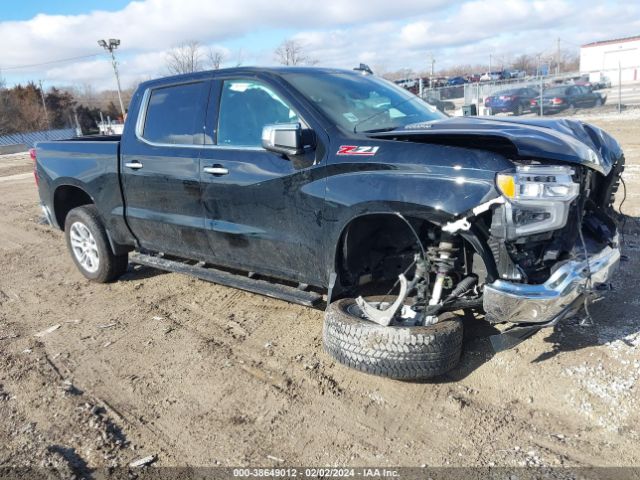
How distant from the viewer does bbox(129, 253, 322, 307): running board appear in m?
3.97

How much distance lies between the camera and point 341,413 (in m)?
3.25

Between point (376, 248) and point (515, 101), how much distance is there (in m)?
22.6

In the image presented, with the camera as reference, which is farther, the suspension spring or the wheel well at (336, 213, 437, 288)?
the wheel well at (336, 213, 437, 288)

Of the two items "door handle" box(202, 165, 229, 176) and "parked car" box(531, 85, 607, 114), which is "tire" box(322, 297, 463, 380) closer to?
"door handle" box(202, 165, 229, 176)

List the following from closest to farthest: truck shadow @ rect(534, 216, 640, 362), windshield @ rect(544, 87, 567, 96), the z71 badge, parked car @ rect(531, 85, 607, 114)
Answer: the z71 badge → truck shadow @ rect(534, 216, 640, 362) → parked car @ rect(531, 85, 607, 114) → windshield @ rect(544, 87, 567, 96)

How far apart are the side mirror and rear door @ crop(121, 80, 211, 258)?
3.29ft

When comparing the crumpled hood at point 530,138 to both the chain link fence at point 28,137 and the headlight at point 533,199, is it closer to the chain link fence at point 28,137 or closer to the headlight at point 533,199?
the headlight at point 533,199

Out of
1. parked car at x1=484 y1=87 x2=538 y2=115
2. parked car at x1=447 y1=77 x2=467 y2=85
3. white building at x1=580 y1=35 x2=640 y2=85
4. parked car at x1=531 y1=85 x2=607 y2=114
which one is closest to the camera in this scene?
parked car at x1=531 y1=85 x2=607 y2=114

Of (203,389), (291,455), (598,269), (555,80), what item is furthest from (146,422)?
(555,80)

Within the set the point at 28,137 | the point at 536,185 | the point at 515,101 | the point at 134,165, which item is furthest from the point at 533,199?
the point at 28,137

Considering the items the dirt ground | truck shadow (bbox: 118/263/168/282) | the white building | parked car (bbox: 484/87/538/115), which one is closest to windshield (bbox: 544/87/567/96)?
parked car (bbox: 484/87/538/115)

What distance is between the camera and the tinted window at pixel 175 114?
15.0 feet

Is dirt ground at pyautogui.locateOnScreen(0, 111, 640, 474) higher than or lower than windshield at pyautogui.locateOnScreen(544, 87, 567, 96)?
lower

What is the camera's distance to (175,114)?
15.6 feet
